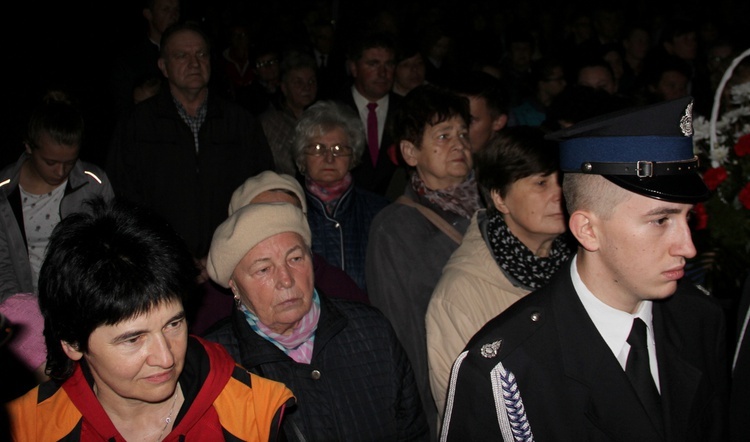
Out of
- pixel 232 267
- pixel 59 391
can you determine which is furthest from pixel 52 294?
pixel 232 267

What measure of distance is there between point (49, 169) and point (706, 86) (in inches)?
274

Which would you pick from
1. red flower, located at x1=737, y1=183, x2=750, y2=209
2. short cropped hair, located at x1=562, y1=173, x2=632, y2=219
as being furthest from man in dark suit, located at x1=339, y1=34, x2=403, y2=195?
short cropped hair, located at x1=562, y1=173, x2=632, y2=219

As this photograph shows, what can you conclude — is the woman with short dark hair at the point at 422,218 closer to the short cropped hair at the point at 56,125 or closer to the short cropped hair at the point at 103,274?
the short cropped hair at the point at 103,274

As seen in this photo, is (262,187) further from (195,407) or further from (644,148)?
(644,148)

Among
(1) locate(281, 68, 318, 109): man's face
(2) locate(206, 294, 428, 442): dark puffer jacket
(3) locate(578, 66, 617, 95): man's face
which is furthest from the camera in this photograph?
(1) locate(281, 68, 318, 109): man's face

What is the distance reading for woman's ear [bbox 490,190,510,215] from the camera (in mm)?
3016

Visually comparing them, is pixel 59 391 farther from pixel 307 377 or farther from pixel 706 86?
pixel 706 86

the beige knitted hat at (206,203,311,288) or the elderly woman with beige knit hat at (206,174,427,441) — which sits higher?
the beige knitted hat at (206,203,311,288)

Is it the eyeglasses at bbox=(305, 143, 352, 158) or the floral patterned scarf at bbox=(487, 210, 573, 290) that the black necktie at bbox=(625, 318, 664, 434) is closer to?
the floral patterned scarf at bbox=(487, 210, 573, 290)

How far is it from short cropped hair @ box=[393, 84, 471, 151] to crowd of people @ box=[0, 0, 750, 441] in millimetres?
12

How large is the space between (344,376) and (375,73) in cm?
372

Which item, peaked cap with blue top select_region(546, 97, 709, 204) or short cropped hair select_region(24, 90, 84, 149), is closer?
peaked cap with blue top select_region(546, 97, 709, 204)

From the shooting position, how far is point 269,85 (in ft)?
23.7

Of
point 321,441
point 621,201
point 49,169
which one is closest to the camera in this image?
point 621,201
